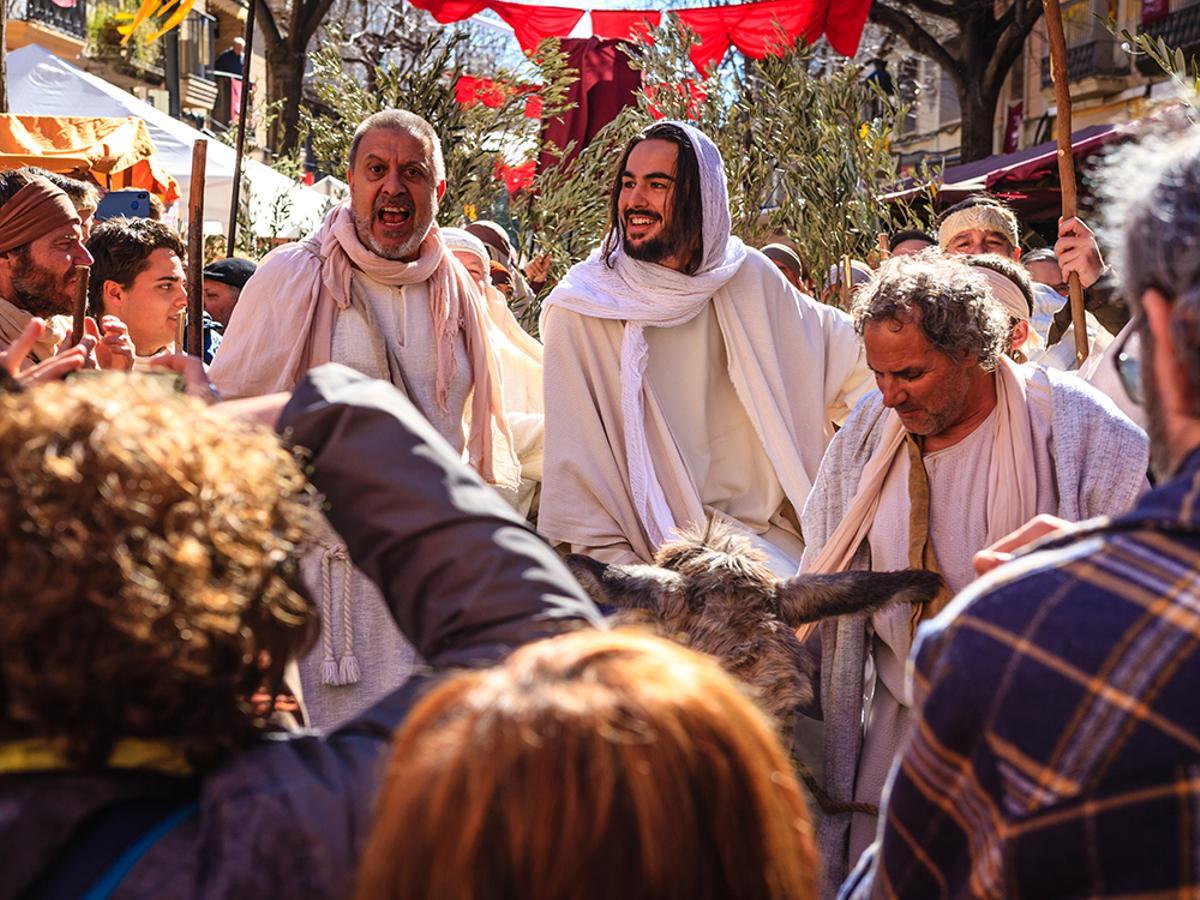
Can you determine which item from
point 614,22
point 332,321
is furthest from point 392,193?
point 614,22

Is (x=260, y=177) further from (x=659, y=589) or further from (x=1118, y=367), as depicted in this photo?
(x=1118, y=367)

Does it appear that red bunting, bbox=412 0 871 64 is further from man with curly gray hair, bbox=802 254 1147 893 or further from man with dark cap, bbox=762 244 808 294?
man with curly gray hair, bbox=802 254 1147 893

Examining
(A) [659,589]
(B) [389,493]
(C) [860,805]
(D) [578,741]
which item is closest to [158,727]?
(B) [389,493]

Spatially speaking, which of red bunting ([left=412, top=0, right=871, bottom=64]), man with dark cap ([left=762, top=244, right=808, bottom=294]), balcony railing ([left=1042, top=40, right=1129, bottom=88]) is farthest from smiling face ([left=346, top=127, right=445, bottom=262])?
balcony railing ([left=1042, top=40, right=1129, bottom=88])

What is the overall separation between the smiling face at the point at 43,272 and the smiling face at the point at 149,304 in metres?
0.35

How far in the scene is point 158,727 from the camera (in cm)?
155

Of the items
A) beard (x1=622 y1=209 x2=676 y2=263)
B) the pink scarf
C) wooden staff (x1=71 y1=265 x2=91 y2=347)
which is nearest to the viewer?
wooden staff (x1=71 y1=265 x2=91 y2=347)

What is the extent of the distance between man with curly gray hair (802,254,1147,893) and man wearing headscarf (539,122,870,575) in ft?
3.62

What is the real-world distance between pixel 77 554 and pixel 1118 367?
4.42 ft

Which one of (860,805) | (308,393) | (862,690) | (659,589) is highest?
(308,393)

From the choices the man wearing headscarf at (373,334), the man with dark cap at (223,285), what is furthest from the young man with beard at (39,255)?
the man with dark cap at (223,285)

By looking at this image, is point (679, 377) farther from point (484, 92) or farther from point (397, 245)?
point (484, 92)

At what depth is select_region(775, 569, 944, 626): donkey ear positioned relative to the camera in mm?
3564

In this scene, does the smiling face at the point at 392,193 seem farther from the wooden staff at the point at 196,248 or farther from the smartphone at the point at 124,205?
the smartphone at the point at 124,205
